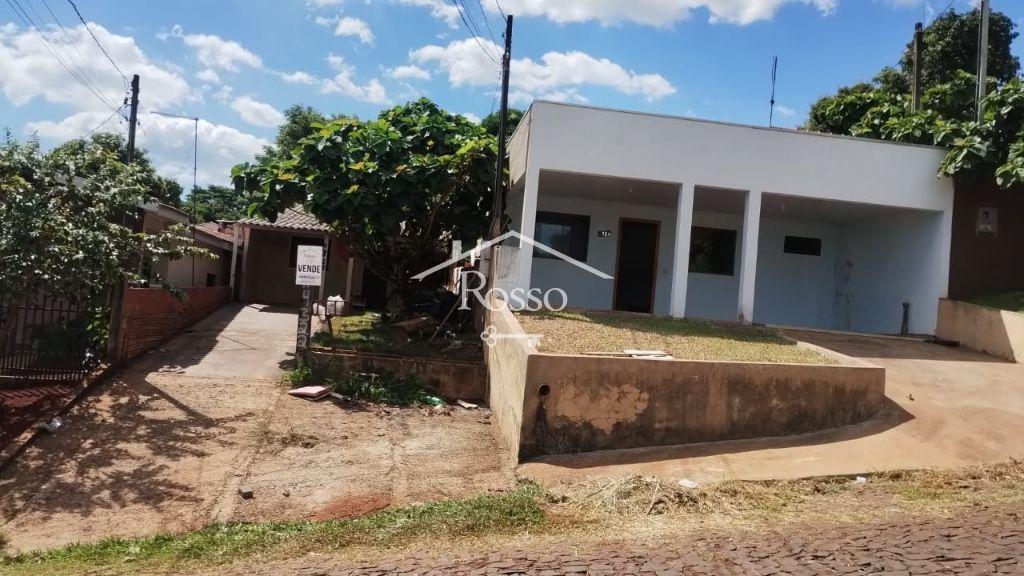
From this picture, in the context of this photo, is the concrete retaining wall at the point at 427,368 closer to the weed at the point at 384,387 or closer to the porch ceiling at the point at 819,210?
the weed at the point at 384,387

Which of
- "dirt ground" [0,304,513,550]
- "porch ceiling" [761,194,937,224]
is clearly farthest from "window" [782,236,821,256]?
"dirt ground" [0,304,513,550]

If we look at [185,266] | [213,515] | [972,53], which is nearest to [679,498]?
[213,515]

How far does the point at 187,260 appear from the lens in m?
14.2

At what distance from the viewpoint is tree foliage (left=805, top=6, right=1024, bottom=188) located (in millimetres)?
10164

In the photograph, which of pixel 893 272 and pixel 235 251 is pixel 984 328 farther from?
pixel 235 251

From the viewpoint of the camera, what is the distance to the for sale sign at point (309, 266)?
950 cm

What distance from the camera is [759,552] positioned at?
3859 millimetres

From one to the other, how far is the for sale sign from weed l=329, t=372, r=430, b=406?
157 cm

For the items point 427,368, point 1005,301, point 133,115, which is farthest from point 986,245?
point 133,115

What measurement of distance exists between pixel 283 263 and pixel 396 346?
914 centimetres

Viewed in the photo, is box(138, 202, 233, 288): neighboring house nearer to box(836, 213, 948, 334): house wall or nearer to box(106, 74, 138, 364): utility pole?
box(106, 74, 138, 364): utility pole

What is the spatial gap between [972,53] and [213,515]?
20109 mm

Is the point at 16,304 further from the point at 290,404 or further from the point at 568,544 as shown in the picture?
the point at 568,544

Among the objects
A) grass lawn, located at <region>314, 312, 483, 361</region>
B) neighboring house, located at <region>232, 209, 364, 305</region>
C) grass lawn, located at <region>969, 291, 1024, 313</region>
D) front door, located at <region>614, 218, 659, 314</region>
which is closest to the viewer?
grass lawn, located at <region>969, 291, 1024, 313</region>
